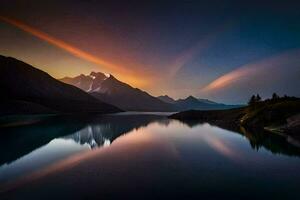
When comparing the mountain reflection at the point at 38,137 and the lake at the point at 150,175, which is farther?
the mountain reflection at the point at 38,137

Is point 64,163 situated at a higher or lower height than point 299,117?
lower

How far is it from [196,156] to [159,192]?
25436 mm

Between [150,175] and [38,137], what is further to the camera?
[38,137]

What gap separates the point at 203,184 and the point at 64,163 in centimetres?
2703

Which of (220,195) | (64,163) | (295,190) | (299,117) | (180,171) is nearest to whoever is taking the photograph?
(220,195)

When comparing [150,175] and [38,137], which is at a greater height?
[38,137]

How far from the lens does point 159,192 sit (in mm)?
28938

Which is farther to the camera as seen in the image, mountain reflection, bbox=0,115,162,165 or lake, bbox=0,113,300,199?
mountain reflection, bbox=0,115,162,165

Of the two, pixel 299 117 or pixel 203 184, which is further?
pixel 299 117

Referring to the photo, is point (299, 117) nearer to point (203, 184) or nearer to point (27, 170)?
point (203, 184)

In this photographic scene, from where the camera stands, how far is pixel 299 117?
98438mm

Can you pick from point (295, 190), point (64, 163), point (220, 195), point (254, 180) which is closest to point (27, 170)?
point (64, 163)

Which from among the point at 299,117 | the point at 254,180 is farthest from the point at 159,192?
the point at 299,117

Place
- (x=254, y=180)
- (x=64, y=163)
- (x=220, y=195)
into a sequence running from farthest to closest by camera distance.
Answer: (x=64, y=163) < (x=254, y=180) < (x=220, y=195)
